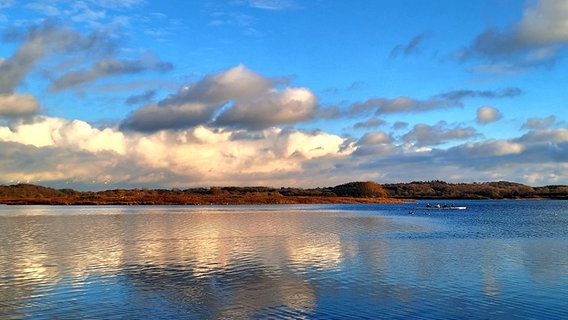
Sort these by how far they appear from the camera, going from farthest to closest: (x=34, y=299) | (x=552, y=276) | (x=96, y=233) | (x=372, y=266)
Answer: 1. (x=96, y=233)
2. (x=372, y=266)
3. (x=552, y=276)
4. (x=34, y=299)

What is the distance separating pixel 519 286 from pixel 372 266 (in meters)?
9.06

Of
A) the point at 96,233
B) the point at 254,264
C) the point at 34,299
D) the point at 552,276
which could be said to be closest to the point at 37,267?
the point at 34,299

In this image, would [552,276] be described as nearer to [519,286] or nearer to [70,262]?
[519,286]

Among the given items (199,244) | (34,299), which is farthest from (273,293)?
(199,244)

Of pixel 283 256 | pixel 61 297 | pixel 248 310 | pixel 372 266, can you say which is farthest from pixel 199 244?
pixel 248 310

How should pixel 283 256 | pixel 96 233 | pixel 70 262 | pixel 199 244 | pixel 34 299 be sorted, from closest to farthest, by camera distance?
1. pixel 34 299
2. pixel 70 262
3. pixel 283 256
4. pixel 199 244
5. pixel 96 233

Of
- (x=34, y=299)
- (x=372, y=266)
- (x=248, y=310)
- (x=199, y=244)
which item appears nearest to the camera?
(x=248, y=310)

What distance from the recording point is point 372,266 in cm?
3167

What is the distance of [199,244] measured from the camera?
4550 centimetres

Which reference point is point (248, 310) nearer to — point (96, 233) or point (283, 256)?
point (283, 256)

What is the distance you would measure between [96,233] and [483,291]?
46167 mm

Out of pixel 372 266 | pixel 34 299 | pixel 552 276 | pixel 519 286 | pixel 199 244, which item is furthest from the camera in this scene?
pixel 199 244

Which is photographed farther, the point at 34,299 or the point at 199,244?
the point at 199,244

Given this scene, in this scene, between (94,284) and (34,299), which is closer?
(34,299)
